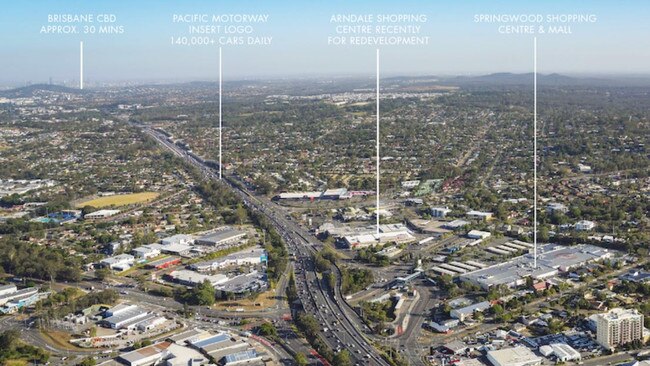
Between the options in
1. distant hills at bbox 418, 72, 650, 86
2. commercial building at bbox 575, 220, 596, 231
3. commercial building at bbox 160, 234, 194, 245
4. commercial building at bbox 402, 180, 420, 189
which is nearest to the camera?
commercial building at bbox 160, 234, 194, 245

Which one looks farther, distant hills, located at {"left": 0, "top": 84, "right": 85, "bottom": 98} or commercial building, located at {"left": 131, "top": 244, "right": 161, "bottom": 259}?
distant hills, located at {"left": 0, "top": 84, "right": 85, "bottom": 98}

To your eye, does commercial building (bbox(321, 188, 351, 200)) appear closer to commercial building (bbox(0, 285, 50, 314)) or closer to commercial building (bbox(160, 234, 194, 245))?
commercial building (bbox(160, 234, 194, 245))

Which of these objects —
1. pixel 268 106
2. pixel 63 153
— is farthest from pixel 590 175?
pixel 268 106

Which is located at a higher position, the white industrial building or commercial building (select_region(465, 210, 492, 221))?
commercial building (select_region(465, 210, 492, 221))

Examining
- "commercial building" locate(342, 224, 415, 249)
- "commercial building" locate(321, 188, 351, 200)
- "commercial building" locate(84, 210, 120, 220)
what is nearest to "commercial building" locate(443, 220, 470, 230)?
"commercial building" locate(342, 224, 415, 249)

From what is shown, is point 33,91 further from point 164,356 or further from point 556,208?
point 164,356

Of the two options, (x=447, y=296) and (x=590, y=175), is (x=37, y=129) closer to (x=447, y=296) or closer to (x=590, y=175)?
(x=590, y=175)

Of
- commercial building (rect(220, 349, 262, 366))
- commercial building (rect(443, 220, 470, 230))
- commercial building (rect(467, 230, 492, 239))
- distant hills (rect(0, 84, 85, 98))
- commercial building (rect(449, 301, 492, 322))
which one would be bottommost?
commercial building (rect(220, 349, 262, 366))

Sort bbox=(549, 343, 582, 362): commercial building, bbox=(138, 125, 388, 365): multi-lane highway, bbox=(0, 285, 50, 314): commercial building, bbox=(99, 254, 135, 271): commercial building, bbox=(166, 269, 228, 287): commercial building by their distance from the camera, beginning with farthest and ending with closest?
bbox=(99, 254, 135, 271): commercial building, bbox=(166, 269, 228, 287): commercial building, bbox=(0, 285, 50, 314): commercial building, bbox=(138, 125, 388, 365): multi-lane highway, bbox=(549, 343, 582, 362): commercial building
